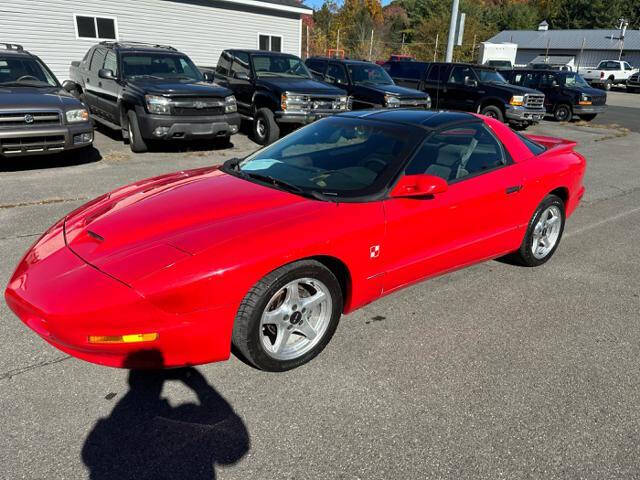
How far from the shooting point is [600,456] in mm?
2432

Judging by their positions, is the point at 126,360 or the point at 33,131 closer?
the point at 126,360

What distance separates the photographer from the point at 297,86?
35.0ft

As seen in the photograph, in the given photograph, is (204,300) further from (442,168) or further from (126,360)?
(442,168)

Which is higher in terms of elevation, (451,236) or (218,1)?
(218,1)

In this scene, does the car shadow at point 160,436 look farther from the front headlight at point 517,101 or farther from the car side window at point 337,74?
the front headlight at point 517,101

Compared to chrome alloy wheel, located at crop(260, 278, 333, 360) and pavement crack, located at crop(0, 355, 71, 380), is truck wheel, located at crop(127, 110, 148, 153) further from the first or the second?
chrome alloy wheel, located at crop(260, 278, 333, 360)

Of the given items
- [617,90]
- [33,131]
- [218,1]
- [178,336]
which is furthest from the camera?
[617,90]

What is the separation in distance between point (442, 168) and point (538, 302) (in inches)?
53.2

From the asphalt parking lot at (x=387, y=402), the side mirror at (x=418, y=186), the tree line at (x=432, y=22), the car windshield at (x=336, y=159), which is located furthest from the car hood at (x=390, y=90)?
the tree line at (x=432, y=22)

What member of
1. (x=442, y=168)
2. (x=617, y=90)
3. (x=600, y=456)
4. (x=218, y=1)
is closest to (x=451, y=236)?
(x=442, y=168)

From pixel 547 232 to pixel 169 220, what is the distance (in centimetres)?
346

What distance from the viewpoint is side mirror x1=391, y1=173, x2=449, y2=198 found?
3.23 metres

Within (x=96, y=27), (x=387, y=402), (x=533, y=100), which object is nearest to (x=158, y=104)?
(x=387, y=402)

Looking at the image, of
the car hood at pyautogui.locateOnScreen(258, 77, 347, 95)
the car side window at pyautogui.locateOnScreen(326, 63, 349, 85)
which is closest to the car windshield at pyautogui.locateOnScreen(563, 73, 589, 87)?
the car side window at pyautogui.locateOnScreen(326, 63, 349, 85)
